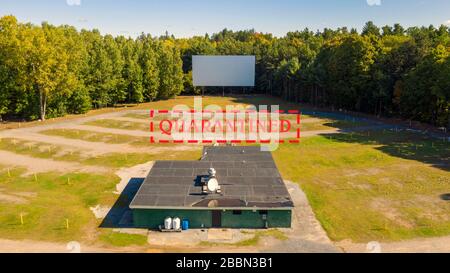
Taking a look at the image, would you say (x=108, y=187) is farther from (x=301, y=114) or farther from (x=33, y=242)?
(x=301, y=114)

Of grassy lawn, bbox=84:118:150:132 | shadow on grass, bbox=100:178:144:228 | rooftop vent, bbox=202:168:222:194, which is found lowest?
shadow on grass, bbox=100:178:144:228

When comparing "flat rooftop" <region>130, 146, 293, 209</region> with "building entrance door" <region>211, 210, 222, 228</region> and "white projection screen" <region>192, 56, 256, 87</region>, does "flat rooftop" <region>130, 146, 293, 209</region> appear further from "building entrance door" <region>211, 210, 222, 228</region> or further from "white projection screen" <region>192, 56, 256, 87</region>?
"white projection screen" <region>192, 56, 256, 87</region>

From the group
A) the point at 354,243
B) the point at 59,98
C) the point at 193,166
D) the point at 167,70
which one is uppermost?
the point at 167,70

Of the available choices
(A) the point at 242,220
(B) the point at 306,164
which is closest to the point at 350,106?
(B) the point at 306,164

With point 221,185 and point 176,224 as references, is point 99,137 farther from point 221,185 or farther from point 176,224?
point 176,224

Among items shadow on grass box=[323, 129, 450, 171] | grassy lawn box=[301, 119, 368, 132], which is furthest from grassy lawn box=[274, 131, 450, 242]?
grassy lawn box=[301, 119, 368, 132]
